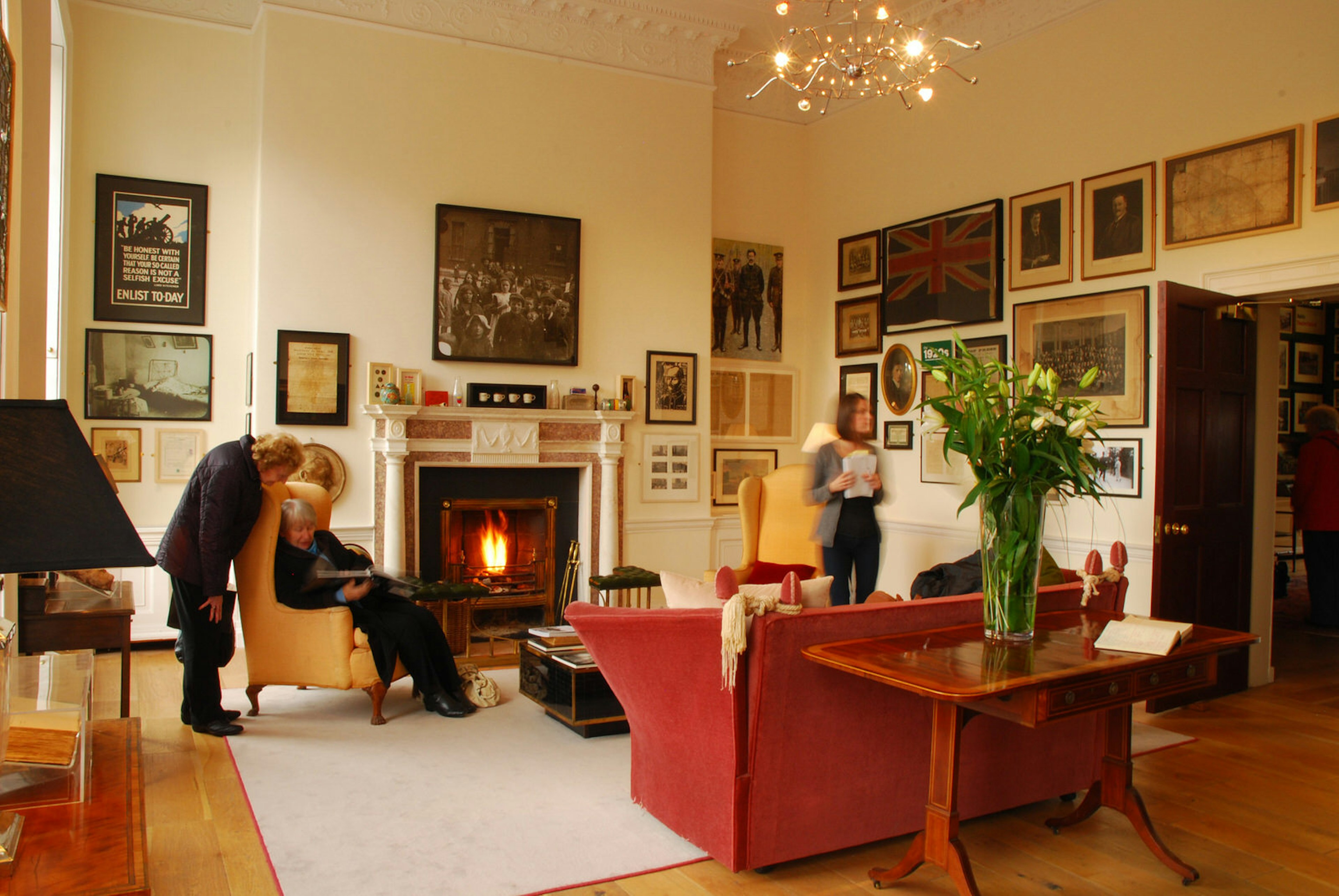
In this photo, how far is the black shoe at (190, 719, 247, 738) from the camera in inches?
187

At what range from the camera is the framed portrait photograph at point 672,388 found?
757 centimetres

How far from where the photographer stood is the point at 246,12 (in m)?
6.79

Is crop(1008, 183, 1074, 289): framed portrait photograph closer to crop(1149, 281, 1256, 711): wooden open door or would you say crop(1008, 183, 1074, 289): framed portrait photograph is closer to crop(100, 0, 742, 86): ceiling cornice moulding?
crop(1149, 281, 1256, 711): wooden open door

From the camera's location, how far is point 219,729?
4.77 m

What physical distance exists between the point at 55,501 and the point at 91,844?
535 mm

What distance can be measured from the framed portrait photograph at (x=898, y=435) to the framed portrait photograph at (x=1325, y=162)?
3.15m

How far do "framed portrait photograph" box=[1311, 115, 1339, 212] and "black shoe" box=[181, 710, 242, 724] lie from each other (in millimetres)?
6195

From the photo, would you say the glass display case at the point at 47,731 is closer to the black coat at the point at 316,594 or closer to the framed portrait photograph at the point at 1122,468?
the black coat at the point at 316,594

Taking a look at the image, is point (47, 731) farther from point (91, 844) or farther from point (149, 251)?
point (149, 251)

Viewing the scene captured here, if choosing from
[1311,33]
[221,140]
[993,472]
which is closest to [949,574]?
[993,472]

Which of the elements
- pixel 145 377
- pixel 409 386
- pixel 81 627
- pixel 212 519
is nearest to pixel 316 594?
pixel 212 519

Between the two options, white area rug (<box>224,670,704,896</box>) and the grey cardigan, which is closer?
white area rug (<box>224,670,704,896</box>)

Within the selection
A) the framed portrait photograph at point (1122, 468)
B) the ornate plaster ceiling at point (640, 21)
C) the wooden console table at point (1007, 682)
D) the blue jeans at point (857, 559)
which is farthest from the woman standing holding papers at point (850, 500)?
the ornate plaster ceiling at point (640, 21)

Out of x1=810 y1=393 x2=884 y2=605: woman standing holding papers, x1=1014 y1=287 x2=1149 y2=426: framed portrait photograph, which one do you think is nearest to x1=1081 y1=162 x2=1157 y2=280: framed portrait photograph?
x1=1014 y1=287 x2=1149 y2=426: framed portrait photograph
